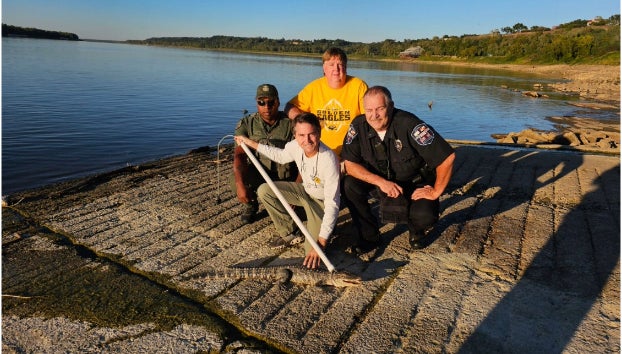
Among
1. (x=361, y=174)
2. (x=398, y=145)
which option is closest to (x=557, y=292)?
(x=398, y=145)

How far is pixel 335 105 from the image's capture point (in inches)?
203

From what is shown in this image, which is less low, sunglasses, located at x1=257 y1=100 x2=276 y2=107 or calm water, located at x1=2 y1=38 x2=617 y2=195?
sunglasses, located at x1=257 y1=100 x2=276 y2=107

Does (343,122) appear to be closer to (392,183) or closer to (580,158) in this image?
(392,183)

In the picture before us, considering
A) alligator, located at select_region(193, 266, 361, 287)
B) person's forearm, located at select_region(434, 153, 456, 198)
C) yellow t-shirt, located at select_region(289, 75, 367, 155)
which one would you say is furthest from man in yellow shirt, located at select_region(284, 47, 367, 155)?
alligator, located at select_region(193, 266, 361, 287)

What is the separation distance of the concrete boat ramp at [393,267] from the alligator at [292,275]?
0.21 feet

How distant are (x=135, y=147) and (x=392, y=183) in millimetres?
10884

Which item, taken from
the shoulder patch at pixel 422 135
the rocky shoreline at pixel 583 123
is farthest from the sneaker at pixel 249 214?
the rocky shoreline at pixel 583 123

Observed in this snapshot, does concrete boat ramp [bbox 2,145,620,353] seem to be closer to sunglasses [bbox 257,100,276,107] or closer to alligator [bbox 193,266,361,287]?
alligator [bbox 193,266,361,287]

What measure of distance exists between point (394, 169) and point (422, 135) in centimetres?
48

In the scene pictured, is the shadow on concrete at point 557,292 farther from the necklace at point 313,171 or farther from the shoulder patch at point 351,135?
the shoulder patch at point 351,135

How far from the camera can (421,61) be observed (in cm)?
10275

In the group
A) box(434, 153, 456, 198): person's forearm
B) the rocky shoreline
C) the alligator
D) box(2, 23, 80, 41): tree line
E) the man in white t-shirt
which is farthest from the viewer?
box(2, 23, 80, 41): tree line

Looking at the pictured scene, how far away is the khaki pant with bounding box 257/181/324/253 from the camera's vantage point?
4320 mm

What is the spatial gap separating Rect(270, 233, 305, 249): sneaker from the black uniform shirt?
39.7 inches
